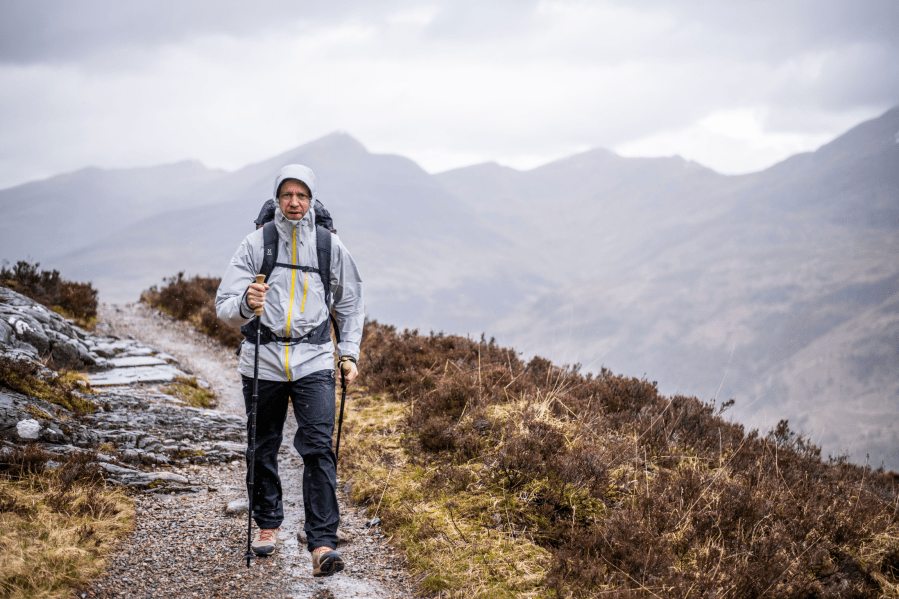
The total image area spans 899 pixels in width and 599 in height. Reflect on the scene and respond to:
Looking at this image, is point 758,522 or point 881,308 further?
point 881,308

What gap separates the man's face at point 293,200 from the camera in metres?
3.68

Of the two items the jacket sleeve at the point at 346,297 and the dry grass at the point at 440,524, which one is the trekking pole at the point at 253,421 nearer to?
the jacket sleeve at the point at 346,297

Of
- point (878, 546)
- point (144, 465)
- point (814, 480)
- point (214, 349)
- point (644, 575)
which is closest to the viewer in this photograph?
point (644, 575)

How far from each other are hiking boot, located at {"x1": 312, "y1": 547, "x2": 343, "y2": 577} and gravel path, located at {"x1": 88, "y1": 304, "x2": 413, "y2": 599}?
0.33 ft

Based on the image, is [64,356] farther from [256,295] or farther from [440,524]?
[440,524]

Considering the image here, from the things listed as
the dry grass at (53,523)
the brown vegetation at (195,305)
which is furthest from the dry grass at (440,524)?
the brown vegetation at (195,305)

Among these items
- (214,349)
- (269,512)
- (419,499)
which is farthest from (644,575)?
(214,349)

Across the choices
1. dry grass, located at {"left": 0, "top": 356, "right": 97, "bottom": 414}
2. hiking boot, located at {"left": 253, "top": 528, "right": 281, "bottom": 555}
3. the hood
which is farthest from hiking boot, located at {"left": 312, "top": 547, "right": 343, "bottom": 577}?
dry grass, located at {"left": 0, "top": 356, "right": 97, "bottom": 414}

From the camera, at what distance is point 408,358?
819 cm

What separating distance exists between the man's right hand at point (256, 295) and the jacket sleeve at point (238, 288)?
0.13 feet

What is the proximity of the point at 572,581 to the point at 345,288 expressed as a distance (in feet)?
8.16

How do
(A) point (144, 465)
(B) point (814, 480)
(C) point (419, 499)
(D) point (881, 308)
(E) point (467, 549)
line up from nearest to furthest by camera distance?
(E) point (467, 549) < (C) point (419, 499) < (A) point (144, 465) < (B) point (814, 480) < (D) point (881, 308)

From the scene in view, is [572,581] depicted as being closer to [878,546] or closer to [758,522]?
[758,522]

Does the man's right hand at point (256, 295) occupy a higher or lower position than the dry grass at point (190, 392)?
higher
